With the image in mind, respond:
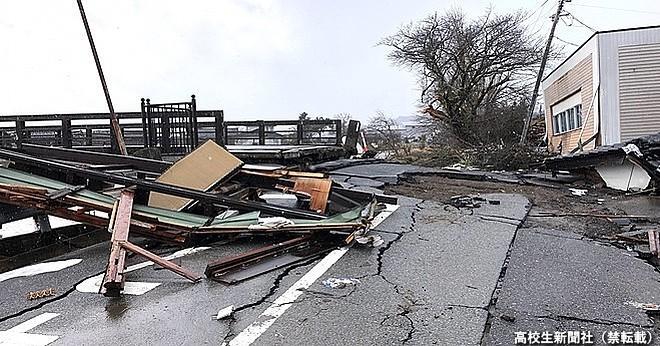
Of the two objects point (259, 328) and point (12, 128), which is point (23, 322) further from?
point (12, 128)

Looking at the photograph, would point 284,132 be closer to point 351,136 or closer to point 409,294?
point 351,136

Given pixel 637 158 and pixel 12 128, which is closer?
pixel 637 158

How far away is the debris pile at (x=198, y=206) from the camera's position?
4.99 metres

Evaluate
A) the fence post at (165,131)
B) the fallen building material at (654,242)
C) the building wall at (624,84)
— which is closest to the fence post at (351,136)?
the fence post at (165,131)

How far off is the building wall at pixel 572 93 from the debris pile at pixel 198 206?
12164 mm

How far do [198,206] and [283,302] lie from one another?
3.05 m

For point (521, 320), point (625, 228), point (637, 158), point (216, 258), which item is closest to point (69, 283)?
point (216, 258)

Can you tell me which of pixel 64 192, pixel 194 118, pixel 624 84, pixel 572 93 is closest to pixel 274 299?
pixel 64 192

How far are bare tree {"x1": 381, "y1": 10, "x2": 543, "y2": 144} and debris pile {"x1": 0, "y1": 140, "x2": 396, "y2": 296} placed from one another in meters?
19.6

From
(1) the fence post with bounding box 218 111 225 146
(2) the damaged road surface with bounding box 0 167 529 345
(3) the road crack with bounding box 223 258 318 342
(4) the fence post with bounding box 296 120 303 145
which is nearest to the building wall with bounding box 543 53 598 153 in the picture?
(4) the fence post with bounding box 296 120 303 145

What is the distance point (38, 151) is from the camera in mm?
7828

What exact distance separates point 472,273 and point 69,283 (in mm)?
3679

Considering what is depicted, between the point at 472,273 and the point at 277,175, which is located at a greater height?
the point at 277,175

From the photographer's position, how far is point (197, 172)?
22.5 feet
